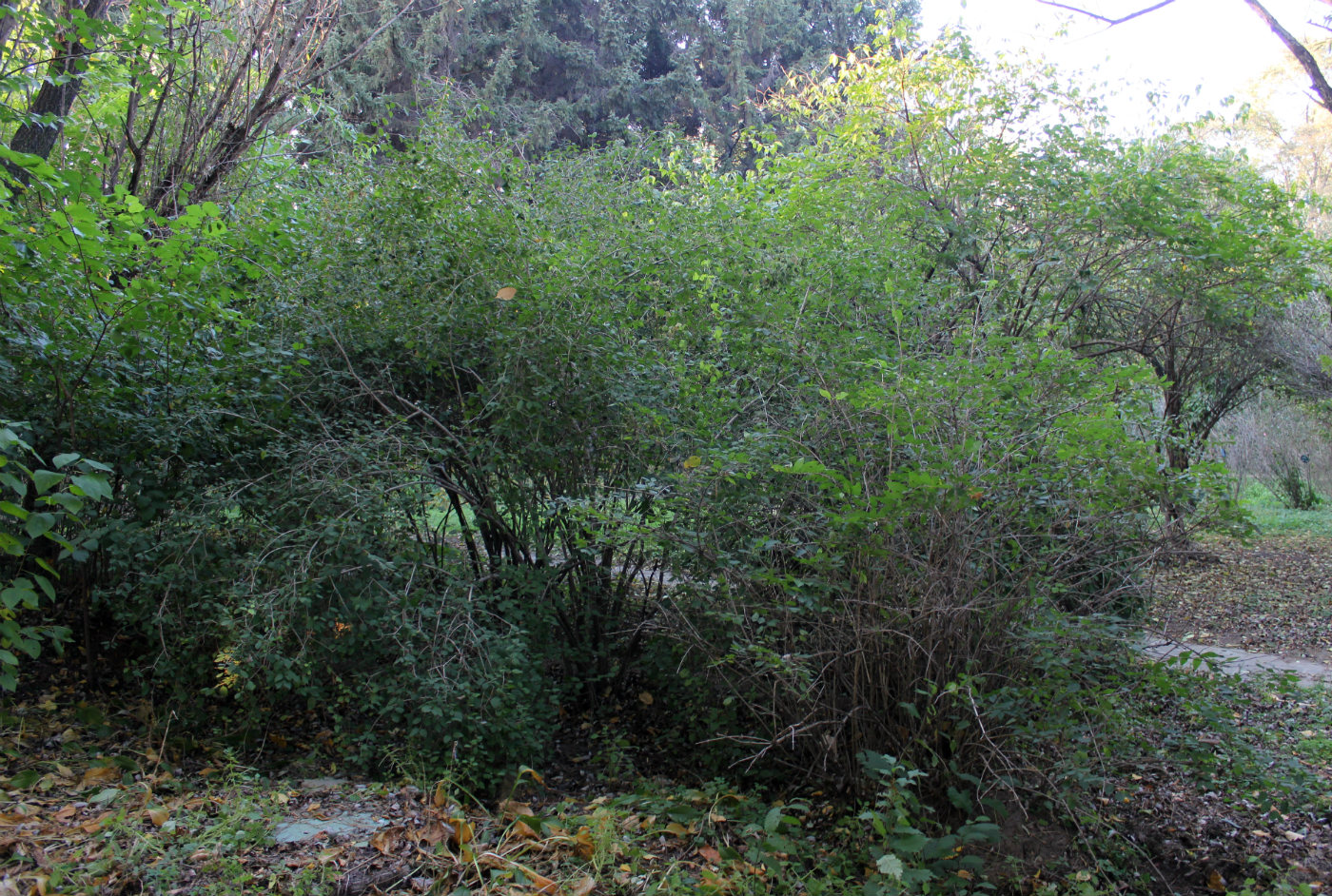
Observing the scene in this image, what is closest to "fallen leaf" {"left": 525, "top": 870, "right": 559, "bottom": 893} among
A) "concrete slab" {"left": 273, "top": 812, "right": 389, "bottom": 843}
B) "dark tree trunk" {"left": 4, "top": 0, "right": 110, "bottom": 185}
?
"concrete slab" {"left": 273, "top": 812, "right": 389, "bottom": 843}

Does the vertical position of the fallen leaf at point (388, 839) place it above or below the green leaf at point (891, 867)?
above

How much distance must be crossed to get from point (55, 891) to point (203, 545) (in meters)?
1.80

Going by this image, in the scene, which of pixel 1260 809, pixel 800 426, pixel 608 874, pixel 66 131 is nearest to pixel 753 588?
pixel 800 426

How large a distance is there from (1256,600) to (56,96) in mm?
11588

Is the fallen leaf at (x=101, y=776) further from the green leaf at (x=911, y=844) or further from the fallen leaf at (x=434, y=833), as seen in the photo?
the green leaf at (x=911, y=844)

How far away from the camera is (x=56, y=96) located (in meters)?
5.75

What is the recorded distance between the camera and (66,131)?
591cm

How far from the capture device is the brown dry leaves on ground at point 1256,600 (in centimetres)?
753

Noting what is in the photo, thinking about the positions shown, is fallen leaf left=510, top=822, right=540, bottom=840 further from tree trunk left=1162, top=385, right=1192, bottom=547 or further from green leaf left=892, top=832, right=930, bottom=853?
tree trunk left=1162, top=385, right=1192, bottom=547

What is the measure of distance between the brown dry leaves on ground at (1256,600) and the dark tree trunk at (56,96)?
7289mm

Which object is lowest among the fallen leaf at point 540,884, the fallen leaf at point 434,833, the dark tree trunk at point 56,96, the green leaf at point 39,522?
the fallen leaf at point 540,884

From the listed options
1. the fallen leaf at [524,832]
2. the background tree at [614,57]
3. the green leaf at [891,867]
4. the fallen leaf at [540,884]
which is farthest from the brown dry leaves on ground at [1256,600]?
the background tree at [614,57]

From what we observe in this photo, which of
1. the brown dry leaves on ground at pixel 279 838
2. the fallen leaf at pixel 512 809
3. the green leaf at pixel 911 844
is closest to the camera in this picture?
the brown dry leaves on ground at pixel 279 838

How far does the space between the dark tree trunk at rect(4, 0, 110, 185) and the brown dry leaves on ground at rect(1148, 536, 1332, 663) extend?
7.29m
